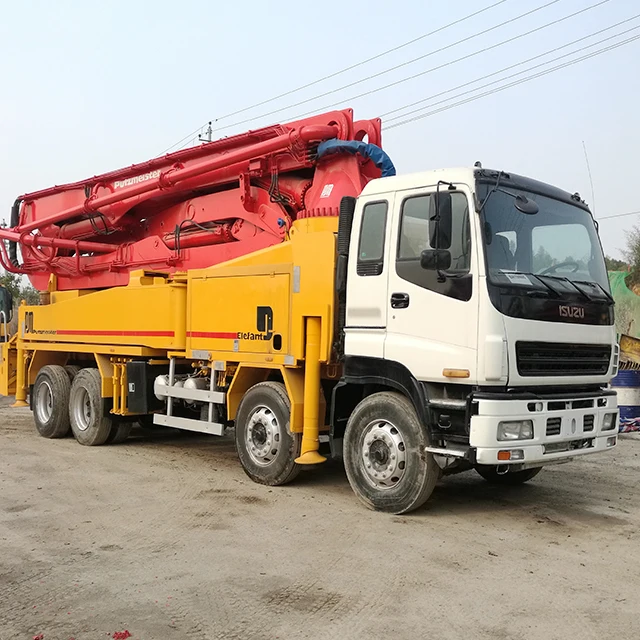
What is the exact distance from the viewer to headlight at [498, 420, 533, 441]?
594cm

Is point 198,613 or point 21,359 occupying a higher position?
point 21,359

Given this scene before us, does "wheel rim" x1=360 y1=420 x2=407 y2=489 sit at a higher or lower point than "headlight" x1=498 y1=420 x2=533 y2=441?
lower

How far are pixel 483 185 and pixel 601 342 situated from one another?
1.80 metres

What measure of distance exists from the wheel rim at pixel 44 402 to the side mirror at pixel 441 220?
7.31 meters

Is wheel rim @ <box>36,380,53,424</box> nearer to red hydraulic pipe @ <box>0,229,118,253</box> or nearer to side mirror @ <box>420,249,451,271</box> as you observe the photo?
red hydraulic pipe @ <box>0,229,118,253</box>

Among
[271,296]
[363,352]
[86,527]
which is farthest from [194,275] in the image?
[86,527]

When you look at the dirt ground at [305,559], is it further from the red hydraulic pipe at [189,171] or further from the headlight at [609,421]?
the red hydraulic pipe at [189,171]

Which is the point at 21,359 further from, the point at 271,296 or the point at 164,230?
the point at 271,296

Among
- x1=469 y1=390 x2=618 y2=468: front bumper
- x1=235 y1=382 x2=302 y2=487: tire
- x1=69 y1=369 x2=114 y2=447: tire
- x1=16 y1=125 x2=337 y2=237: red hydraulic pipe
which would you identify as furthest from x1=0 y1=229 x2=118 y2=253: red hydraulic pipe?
x1=469 y1=390 x2=618 y2=468: front bumper

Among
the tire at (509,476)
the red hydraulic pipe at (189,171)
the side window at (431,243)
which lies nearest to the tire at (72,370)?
the red hydraulic pipe at (189,171)

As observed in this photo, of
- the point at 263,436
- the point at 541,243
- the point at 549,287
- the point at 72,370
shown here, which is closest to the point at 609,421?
the point at 549,287

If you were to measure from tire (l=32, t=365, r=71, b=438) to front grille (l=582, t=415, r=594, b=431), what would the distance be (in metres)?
7.47

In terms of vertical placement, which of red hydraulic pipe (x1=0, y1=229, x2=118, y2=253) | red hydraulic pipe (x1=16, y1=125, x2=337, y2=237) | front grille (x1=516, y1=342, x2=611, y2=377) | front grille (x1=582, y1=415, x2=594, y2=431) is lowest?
front grille (x1=582, y1=415, x2=594, y2=431)

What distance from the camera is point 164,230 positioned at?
10883 millimetres
